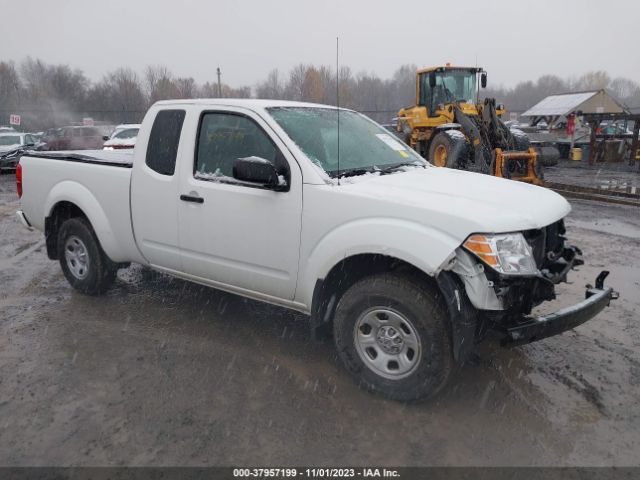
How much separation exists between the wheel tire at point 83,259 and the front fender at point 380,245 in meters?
2.50

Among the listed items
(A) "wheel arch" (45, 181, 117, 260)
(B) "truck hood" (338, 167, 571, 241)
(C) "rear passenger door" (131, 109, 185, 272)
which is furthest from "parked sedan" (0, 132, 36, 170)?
(B) "truck hood" (338, 167, 571, 241)

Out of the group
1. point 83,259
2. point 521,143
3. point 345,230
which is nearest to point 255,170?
point 345,230

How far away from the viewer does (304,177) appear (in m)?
3.52

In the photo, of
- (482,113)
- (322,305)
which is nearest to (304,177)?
(322,305)

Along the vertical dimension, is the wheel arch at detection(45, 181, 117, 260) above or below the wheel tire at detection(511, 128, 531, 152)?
below

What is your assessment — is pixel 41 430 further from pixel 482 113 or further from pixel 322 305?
pixel 482 113

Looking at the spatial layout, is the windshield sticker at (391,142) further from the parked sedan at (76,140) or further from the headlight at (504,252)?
the parked sedan at (76,140)

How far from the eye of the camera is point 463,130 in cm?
1282

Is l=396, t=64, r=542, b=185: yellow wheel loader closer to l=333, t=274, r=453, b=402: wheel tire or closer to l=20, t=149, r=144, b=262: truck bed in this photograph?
l=20, t=149, r=144, b=262: truck bed

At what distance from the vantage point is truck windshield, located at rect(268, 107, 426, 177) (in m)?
3.78

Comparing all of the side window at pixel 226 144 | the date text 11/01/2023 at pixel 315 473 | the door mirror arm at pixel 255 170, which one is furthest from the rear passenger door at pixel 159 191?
the date text 11/01/2023 at pixel 315 473

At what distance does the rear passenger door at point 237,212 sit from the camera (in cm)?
362

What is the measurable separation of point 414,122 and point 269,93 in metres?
42.4

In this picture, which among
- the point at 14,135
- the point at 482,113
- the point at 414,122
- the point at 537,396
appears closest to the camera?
the point at 537,396
